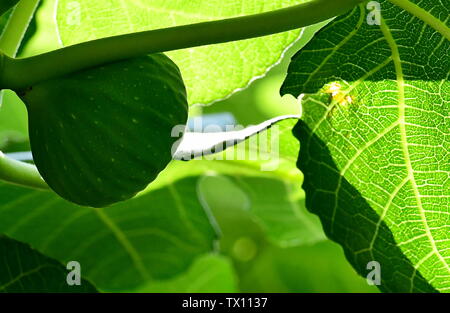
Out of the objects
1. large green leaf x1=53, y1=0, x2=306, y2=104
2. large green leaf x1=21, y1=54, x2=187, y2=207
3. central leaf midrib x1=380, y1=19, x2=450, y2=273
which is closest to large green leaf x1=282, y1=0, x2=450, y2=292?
central leaf midrib x1=380, y1=19, x2=450, y2=273

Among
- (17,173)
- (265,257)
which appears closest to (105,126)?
(17,173)

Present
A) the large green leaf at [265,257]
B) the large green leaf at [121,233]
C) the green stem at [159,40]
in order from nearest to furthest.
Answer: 1. the green stem at [159,40]
2. the large green leaf at [121,233]
3. the large green leaf at [265,257]

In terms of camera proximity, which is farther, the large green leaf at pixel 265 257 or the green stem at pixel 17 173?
the large green leaf at pixel 265 257

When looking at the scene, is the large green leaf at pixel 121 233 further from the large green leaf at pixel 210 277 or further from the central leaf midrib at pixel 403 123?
the central leaf midrib at pixel 403 123

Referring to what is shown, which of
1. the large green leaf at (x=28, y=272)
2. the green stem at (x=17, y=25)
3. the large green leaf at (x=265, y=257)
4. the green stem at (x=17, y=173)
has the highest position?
the green stem at (x=17, y=25)

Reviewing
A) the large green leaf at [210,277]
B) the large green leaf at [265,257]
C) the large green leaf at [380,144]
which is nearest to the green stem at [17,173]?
the large green leaf at [380,144]

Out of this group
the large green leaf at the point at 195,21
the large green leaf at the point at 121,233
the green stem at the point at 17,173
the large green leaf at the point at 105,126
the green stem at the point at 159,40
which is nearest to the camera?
the green stem at the point at 159,40

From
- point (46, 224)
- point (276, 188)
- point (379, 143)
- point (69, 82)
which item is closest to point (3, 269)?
point (46, 224)
